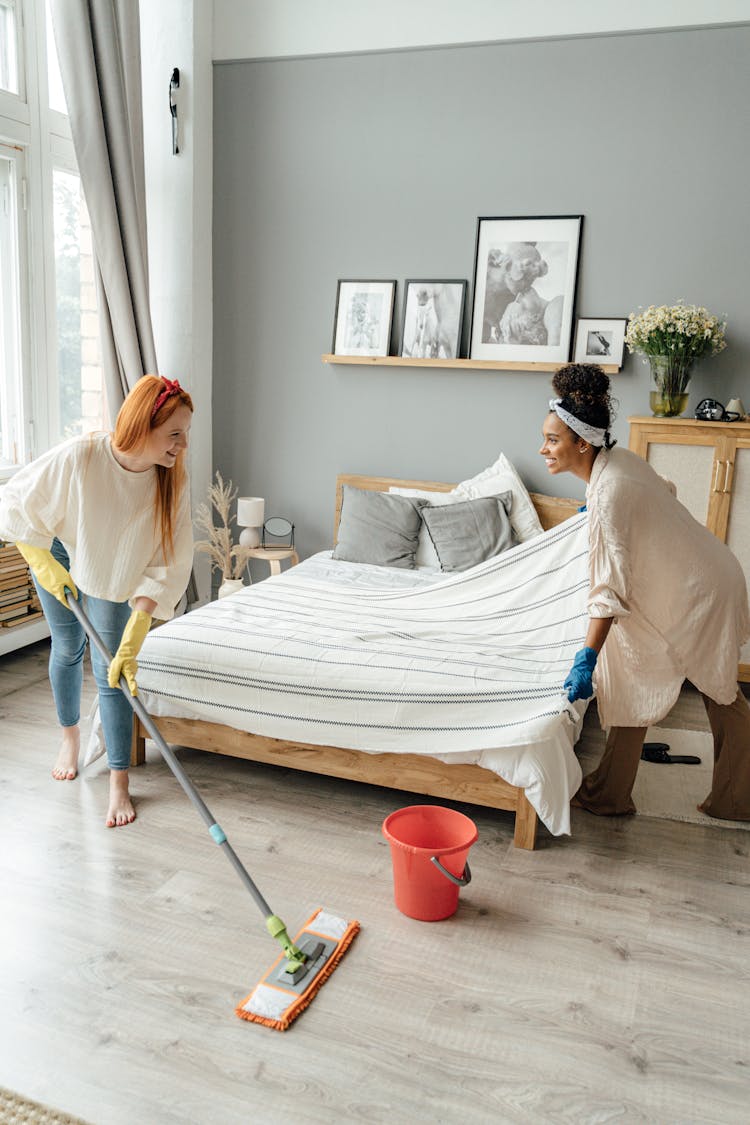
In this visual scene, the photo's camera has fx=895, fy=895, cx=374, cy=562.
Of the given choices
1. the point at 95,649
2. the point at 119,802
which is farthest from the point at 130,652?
the point at 119,802

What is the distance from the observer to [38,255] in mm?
4023

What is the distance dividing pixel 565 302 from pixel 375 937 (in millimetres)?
3062

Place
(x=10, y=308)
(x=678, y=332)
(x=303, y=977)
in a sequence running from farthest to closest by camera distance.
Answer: (x=10, y=308) < (x=678, y=332) < (x=303, y=977)

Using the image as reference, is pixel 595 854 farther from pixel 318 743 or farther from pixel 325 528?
pixel 325 528

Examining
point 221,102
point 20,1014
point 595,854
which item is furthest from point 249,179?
point 20,1014

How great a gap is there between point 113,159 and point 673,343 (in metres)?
2.61

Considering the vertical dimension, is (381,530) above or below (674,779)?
above

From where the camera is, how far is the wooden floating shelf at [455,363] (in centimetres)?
419

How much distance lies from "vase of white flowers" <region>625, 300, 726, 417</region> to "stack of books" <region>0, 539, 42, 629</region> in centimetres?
285

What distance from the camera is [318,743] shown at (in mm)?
2746

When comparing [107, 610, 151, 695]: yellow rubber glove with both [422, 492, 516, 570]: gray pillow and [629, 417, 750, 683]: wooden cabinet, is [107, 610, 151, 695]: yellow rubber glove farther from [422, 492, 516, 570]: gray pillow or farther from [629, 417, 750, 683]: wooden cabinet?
[629, 417, 750, 683]: wooden cabinet

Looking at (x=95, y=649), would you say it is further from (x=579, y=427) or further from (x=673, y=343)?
(x=673, y=343)

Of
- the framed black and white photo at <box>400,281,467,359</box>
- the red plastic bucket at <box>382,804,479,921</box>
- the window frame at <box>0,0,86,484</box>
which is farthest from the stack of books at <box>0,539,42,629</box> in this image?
the red plastic bucket at <box>382,804,479,921</box>

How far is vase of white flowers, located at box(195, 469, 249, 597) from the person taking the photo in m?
4.51
